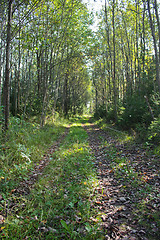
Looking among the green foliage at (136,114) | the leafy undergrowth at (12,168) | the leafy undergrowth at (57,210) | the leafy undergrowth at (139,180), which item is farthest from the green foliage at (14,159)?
the green foliage at (136,114)

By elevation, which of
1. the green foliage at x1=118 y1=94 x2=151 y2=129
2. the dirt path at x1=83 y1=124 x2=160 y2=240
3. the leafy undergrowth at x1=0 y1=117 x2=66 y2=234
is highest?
the green foliage at x1=118 y1=94 x2=151 y2=129

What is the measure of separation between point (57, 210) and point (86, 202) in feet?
2.17

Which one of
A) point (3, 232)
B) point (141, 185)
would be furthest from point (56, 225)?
point (141, 185)

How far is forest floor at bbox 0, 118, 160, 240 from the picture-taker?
2.86 meters

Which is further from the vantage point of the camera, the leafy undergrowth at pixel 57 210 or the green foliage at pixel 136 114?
the green foliage at pixel 136 114

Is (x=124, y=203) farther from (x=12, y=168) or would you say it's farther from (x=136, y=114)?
(x=136, y=114)

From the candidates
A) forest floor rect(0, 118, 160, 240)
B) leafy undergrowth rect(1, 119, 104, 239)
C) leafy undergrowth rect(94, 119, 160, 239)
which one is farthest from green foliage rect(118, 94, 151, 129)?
leafy undergrowth rect(1, 119, 104, 239)

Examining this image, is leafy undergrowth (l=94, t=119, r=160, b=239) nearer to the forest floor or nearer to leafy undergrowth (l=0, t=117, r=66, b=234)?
the forest floor

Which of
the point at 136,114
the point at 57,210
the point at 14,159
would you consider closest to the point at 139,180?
the point at 57,210

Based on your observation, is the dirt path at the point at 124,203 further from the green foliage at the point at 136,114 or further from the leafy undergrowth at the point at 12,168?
the green foliage at the point at 136,114

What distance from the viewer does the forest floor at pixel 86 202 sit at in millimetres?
2859

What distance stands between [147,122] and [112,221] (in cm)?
689

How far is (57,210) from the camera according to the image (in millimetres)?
3428

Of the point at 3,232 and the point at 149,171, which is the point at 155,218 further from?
the point at 3,232
